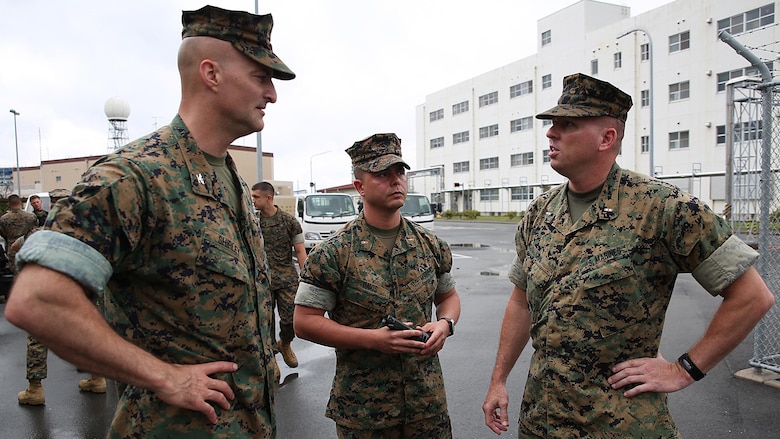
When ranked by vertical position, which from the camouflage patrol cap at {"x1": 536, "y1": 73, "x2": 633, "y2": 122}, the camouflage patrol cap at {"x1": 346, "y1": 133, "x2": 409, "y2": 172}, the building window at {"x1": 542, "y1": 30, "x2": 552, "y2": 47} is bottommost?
the camouflage patrol cap at {"x1": 346, "y1": 133, "x2": 409, "y2": 172}

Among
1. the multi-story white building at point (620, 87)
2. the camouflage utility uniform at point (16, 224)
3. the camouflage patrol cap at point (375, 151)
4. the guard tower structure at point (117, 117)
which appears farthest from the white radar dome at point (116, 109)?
the camouflage patrol cap at point (375, 151)

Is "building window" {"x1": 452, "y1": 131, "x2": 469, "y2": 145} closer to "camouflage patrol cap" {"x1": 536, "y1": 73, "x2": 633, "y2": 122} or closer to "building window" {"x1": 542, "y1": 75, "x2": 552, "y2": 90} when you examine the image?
"building window" {"x1": 542, "y1": 75, "x2": 552, "y2": 90}

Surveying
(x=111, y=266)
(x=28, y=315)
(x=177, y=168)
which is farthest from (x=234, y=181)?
(x=28, y=315)

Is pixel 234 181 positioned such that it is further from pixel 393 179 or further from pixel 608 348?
pixel 608 348

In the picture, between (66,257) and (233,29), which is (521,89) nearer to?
(233,29)

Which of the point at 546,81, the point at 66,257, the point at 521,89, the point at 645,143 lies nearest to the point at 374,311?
the point at 66,257

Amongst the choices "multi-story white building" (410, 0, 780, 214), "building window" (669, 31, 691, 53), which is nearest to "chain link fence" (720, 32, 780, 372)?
"multi-story white building" (410, 0, 780, 214)

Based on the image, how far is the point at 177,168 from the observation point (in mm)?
1661

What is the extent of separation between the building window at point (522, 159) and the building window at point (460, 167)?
6.93 m

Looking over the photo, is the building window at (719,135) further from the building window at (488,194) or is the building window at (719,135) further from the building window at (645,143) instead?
the building window at (488,194)

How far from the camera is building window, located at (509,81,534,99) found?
4362 cm

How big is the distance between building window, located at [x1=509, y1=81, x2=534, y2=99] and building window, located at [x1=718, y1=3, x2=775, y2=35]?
606 inches

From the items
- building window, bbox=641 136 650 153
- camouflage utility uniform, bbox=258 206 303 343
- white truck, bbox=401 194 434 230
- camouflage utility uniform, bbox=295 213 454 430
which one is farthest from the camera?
building window, bbox=641 136 650 153

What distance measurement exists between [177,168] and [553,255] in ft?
5.35
